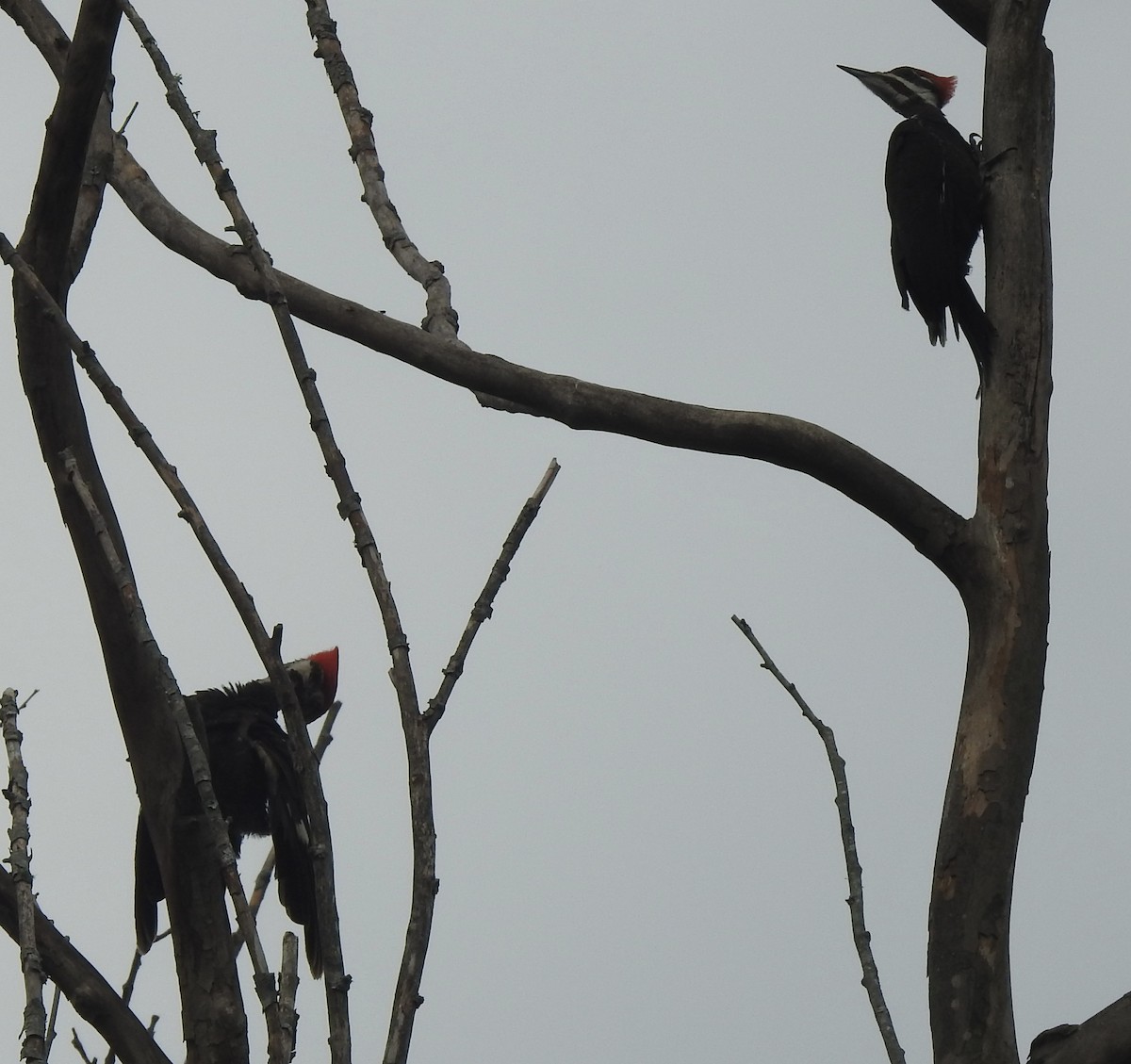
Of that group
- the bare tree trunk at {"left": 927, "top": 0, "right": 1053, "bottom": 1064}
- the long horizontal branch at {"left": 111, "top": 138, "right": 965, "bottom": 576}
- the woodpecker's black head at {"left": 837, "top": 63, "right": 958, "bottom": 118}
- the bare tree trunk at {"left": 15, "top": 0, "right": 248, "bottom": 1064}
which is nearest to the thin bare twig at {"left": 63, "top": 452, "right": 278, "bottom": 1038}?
the bare tree trunk at {"left": 15, "top": 0, "right": 248, "bottom": 1064}

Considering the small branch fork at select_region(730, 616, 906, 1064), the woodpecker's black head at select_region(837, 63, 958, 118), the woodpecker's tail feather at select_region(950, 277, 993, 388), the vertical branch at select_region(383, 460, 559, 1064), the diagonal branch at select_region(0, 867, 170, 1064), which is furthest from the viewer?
the woodpecker's black head at select_region(837, 63, 958, 118)

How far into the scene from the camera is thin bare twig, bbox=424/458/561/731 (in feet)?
4.43

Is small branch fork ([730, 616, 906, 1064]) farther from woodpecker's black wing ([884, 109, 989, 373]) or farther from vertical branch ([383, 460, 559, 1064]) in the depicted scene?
woodpecker's black wing ([884, 109, 989, 373])

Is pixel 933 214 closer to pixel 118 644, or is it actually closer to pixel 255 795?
pixel 118 644

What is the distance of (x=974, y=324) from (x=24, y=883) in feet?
6.83

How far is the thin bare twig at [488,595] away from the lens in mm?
1351

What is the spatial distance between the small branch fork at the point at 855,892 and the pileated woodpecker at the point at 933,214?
1.47m

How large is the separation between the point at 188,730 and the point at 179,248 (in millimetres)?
1697

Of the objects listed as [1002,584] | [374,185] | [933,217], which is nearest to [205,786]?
[1002,584]

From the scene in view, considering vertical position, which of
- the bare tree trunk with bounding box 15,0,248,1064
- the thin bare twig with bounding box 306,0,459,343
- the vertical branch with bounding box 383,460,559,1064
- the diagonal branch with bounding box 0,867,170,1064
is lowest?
the vertical branch with bounding box 383,460,559,1064

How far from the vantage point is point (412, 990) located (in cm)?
113

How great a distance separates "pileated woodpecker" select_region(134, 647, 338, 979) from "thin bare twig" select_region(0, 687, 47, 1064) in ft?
4.38

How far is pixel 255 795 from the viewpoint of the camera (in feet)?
13.4

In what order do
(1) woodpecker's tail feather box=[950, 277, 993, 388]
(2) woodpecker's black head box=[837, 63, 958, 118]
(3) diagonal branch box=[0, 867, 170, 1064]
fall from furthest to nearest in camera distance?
(2) woodpecker's black head box=[837, 63, 958, 118] → (1) woodpecker's tail feather box=[950, 277, 993, 388] → (3) diagonal branch box=[0, 867, 170, 1064]
